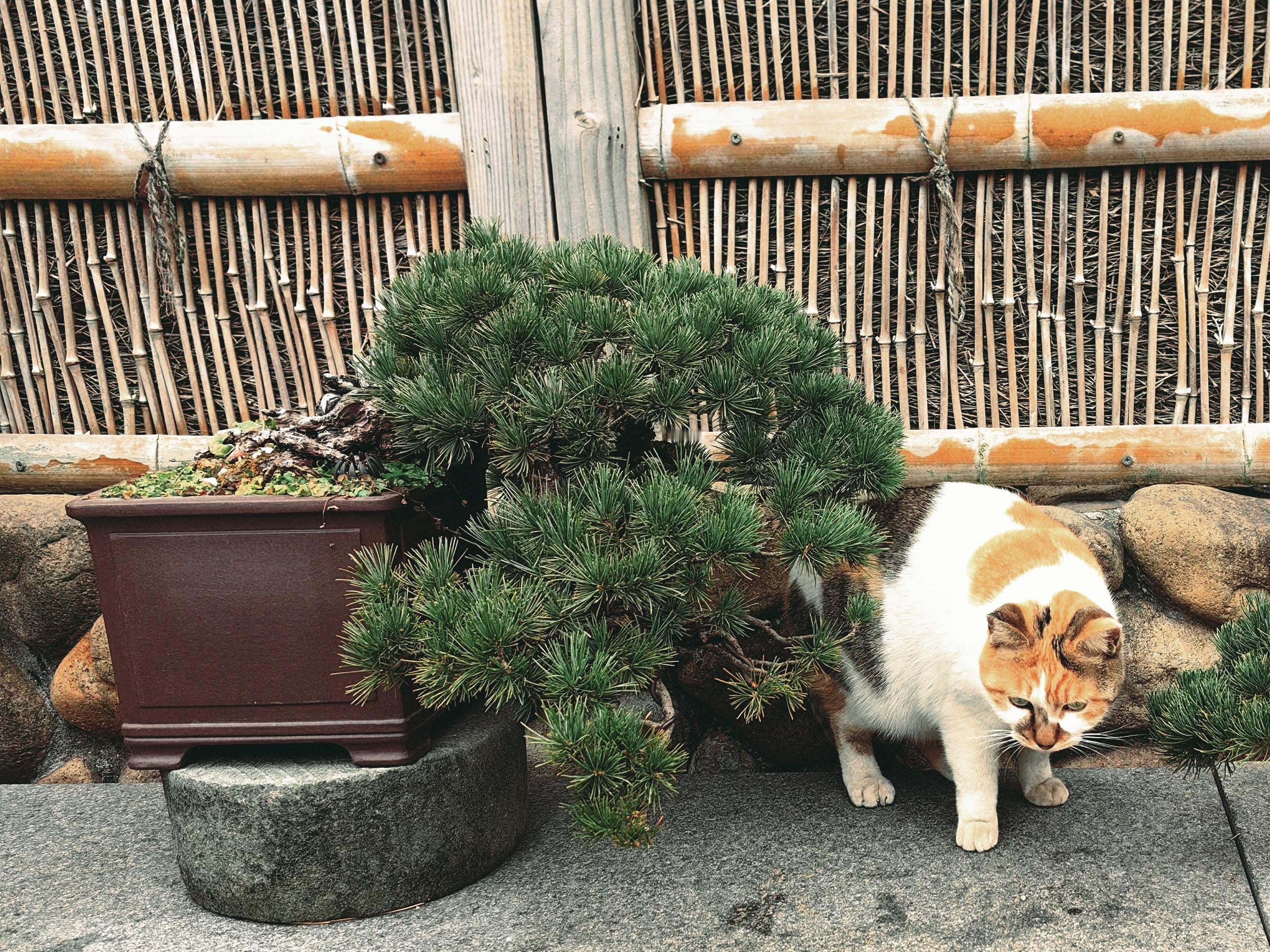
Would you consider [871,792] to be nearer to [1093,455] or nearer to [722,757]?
[722,757]

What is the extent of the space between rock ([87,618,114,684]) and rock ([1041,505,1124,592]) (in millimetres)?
2290

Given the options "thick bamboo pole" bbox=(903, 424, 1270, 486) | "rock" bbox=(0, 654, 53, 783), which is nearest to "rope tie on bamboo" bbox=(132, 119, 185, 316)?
"rock" bbox=(0, 654, 53, 783)

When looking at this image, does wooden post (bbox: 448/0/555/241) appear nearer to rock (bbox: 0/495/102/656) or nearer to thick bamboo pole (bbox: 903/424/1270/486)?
thick bamboo pole (bbox: 903/424/1270/486)

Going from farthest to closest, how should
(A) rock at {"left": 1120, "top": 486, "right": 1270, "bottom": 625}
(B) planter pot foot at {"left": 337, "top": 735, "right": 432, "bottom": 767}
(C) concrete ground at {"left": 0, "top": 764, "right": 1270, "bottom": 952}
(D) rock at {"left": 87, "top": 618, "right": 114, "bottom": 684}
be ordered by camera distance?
(D) rock at {"left": 87, "top": 618, "right": 114, "bottom": 684} → (A) rock at {"left": 1120, "top": 486, "right": 1270, "bottom": 625} → (B) planter pot foot at {"left": 337, "top": 735, "right": 432, "bottom": 767} → (C) concrete ground at {"left": 0, "top": 764, "right": 1270, "bottom": 952}

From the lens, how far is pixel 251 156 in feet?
8.23

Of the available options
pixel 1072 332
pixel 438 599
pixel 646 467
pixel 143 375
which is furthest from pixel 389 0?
pixel 1072 332

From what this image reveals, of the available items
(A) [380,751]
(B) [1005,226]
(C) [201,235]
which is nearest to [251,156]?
(C) [201,235]

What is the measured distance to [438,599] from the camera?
1611 millimetres

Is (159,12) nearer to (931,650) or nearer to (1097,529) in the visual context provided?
(931,650)

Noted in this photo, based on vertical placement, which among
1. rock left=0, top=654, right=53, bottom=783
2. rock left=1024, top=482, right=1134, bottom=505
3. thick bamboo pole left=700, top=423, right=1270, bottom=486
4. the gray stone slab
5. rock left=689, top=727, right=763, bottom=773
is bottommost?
rock left=689, top=727, right=763, bottom=773

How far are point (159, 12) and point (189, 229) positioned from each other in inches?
20.2

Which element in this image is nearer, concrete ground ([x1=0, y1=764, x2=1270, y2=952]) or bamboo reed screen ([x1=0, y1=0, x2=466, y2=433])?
concrete ground ([x1=0, y1=764, x2=1270, y2=952])

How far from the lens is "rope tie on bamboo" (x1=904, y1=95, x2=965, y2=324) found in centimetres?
240

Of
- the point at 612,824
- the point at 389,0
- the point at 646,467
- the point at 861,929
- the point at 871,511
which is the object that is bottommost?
the point at 861,929
